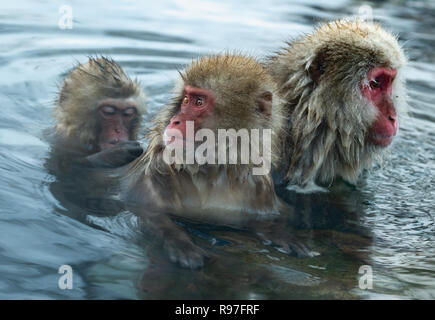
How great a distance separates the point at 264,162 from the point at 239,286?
3.37 ft

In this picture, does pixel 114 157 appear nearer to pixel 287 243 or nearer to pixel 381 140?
pixel 287 243

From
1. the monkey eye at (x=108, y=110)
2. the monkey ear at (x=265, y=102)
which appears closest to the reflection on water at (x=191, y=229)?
the monkey eye at (x=108, y=110)

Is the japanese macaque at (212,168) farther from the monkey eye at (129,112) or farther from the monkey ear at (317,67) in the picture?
the monkey eye at (129,112)

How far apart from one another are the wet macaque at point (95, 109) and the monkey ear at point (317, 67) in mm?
1642

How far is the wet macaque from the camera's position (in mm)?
5578

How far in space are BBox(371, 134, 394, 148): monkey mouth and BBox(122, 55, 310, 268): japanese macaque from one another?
29.9 inches

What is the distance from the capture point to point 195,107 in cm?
406

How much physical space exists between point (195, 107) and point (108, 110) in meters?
1.72

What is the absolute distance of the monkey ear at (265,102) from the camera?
13.6 ft

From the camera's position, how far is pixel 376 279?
371 cm

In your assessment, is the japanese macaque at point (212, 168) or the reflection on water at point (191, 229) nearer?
the reflection on water at point (191, 229)

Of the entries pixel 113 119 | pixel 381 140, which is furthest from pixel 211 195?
pixel 113 119

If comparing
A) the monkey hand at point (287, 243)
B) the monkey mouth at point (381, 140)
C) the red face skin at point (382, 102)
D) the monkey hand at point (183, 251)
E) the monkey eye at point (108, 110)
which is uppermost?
the monkey eye at point (108, 110)

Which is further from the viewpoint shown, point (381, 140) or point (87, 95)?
point (87, 95)
